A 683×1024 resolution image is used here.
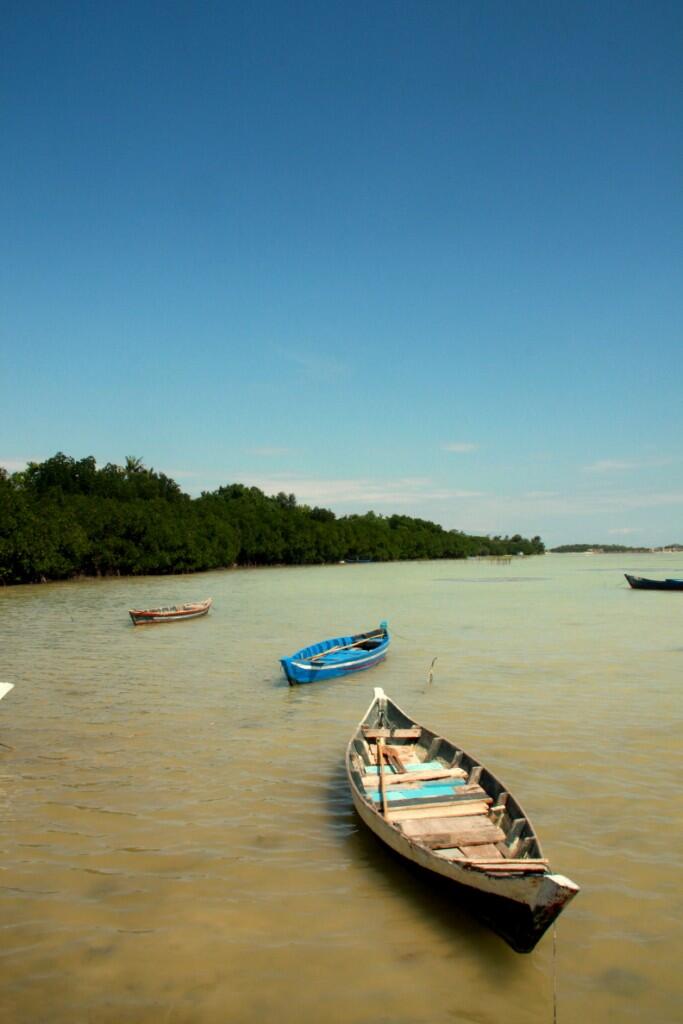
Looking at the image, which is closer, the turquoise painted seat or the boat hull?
the boat hull

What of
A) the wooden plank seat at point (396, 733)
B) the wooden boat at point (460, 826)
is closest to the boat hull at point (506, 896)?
the wooden boat at point (460, 826)

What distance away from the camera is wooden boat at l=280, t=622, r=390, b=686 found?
17609mm

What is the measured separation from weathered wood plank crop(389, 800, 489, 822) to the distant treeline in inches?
2289

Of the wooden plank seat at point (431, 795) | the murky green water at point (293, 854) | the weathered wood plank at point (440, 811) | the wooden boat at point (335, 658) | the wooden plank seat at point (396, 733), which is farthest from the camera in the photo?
the wooden boat at point (335, 658)

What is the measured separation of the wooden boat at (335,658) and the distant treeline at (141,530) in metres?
45.7

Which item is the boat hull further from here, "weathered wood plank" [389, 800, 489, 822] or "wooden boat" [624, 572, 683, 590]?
"wooden boat" [624, 572, 683, 590]

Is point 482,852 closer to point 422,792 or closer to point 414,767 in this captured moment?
point 422,792

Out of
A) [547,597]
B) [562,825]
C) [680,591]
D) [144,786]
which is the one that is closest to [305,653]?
[144,786]

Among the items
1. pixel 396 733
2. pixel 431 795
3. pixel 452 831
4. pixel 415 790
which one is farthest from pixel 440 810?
pixel 396 733

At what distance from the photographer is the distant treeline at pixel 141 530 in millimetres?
63562

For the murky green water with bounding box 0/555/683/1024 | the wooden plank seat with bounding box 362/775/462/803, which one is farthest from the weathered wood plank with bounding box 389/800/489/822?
the murky green water with bounding box 0/555/683/1024

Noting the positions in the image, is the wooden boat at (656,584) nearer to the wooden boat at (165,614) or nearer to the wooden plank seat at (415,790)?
the wooden boat at (165,614)

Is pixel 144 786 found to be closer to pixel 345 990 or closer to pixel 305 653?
pixel 345 990

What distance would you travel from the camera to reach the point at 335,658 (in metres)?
19.1
